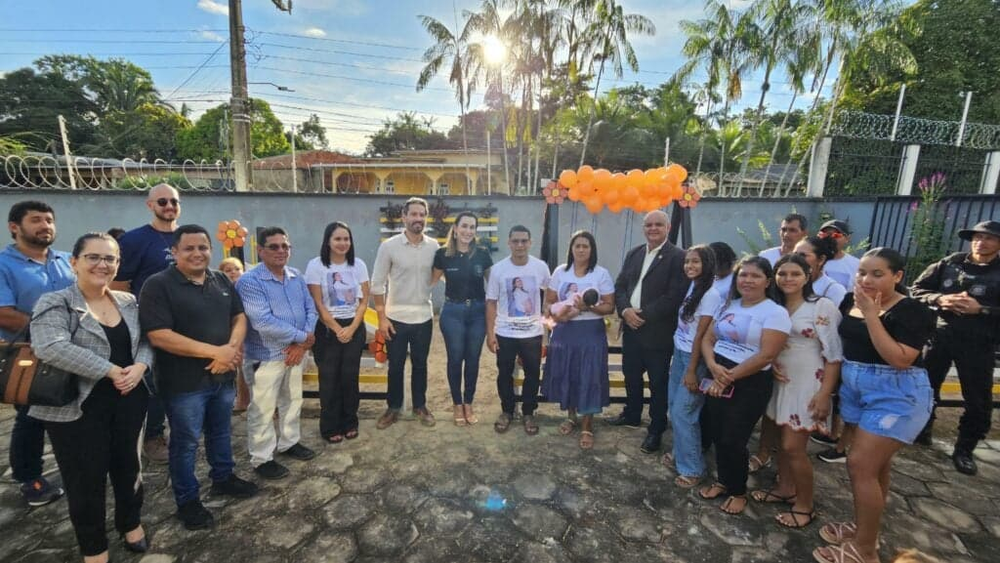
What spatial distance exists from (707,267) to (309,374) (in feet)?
12.3

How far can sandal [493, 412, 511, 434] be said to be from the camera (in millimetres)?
3682

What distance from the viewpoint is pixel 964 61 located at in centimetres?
A: 1433

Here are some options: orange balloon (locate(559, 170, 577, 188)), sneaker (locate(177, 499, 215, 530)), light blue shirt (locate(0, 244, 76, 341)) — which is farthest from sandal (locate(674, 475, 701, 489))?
light blue shirt (locate(0, 244, 76, 341))

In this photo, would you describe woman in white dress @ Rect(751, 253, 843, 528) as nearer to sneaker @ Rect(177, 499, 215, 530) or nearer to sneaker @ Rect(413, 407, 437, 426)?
sneaker @ Rect(413, 407, 437, 426)

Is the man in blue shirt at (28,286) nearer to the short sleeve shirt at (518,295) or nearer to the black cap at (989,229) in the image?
the short sleeve shirt at (518,295)

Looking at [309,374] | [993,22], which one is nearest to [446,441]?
[309,374]

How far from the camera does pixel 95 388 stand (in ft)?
6.78

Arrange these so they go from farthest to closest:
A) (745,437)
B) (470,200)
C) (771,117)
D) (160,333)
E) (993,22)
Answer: (771,117) < (993,22) < (470,200) < (745,437) < (160,333)

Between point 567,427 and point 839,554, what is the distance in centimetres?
188

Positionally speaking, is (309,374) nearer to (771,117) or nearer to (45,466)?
(45,466)

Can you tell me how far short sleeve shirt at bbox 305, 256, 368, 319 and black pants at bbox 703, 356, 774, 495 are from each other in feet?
8.74

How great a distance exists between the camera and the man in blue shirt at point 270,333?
2876 mm

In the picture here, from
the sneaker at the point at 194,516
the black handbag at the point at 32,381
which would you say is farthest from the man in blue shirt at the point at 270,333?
the black handbag at the point at 32,381

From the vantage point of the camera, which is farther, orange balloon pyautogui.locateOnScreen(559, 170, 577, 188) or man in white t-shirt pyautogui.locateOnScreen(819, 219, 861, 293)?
orange balloon pyautogui.locateOnScreen(559, 170, 577, 188)
